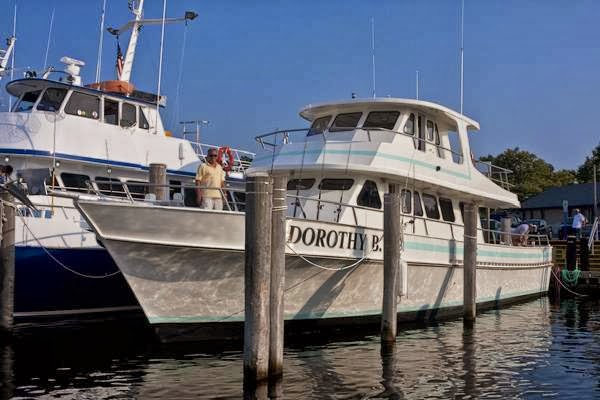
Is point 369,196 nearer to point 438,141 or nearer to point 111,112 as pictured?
point 438,141

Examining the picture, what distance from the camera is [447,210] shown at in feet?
50.6

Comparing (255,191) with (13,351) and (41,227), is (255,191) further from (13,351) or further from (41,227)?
(41,227)

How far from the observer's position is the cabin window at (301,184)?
13.9 meters

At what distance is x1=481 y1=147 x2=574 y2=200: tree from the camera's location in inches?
2261

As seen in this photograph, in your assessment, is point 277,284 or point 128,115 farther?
point 128,115

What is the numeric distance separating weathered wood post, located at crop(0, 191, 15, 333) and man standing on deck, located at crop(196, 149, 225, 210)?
3.63 m

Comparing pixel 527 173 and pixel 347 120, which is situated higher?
pixel 527 173

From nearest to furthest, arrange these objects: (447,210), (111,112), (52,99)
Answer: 1. (447,210)
2. (52,99)
3. (111,112)

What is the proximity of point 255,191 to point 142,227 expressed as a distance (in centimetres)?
287

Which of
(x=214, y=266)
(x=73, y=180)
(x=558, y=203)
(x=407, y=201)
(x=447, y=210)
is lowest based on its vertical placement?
(x=214, y=266)

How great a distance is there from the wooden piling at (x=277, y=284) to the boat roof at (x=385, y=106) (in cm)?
612

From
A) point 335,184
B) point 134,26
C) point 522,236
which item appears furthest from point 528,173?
point 335,184

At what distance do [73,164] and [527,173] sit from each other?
50.1 meters

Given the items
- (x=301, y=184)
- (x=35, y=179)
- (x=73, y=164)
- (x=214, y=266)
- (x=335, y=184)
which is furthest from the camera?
(x=73, y=164)
